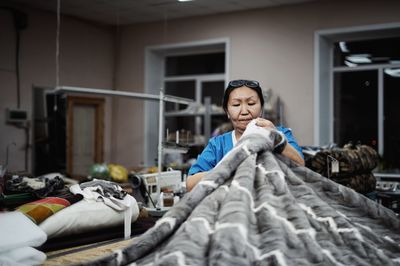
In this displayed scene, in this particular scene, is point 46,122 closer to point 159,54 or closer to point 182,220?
point 159,54

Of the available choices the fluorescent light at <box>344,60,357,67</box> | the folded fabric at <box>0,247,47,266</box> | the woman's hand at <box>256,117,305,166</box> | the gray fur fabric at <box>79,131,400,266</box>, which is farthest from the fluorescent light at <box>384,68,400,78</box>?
the folded fabric at <box>0,247,47,266</box>

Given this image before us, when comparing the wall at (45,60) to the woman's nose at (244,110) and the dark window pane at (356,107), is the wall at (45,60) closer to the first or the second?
the dark window pane at (356,107)

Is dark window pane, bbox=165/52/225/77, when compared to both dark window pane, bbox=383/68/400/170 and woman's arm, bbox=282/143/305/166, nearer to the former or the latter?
dark window pane, bbox=383/68/400/170

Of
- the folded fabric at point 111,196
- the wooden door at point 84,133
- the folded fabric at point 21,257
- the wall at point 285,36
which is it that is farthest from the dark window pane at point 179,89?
the folded fabric at point 21,257

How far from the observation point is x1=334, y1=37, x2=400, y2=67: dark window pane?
6426 mm

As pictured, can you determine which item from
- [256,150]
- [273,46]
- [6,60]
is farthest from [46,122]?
[256,150]

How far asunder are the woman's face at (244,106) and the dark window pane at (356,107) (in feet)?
16.0

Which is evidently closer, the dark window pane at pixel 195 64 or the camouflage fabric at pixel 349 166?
the camouflage fabric at pixel 349 166

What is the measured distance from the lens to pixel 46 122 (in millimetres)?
7047

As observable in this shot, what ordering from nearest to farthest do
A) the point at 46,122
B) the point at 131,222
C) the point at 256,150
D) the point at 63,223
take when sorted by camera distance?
the point at 256,150, the point at 63,223, the point at 131,222, the point at 46,122

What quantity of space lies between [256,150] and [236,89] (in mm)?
640

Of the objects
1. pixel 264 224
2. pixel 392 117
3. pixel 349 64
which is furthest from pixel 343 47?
pixel 264 224

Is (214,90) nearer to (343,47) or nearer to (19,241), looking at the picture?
(343,47)

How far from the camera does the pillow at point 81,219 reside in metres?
2.05
